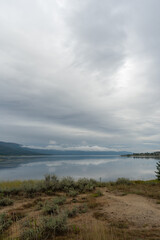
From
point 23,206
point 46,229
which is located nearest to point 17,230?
point 46,229

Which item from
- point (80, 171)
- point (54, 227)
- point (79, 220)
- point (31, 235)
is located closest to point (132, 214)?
point (79, 220)

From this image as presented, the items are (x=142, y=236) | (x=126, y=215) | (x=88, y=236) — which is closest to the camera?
(x=88, y=236)

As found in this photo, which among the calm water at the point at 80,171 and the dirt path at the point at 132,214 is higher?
the dirt path at the point at 132,214

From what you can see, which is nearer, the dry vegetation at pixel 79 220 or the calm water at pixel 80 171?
the dry vegetation at pixel 79 220

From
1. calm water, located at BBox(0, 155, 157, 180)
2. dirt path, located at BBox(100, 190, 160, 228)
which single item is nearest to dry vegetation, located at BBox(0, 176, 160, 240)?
dirt path, located at BBox(100, 190, 160, 228)

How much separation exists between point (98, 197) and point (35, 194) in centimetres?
451

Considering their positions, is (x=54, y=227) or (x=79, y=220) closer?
(x=54, y=227)

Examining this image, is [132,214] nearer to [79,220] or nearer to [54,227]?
[79,220]

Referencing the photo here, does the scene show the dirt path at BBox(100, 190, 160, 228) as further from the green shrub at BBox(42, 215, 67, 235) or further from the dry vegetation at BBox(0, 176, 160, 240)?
the green shrub at BBox(42, 215, 67, 235)

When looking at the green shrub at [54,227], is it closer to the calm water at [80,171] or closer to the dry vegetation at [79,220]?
the dry vegetation at [79,220]

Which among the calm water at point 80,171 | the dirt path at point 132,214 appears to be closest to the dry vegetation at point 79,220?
the dirt path at point 132,214

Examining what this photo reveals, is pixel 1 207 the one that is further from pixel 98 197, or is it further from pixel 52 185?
pixel 98 197

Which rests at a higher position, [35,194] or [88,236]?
[88,236]

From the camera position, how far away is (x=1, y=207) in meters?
8.82
